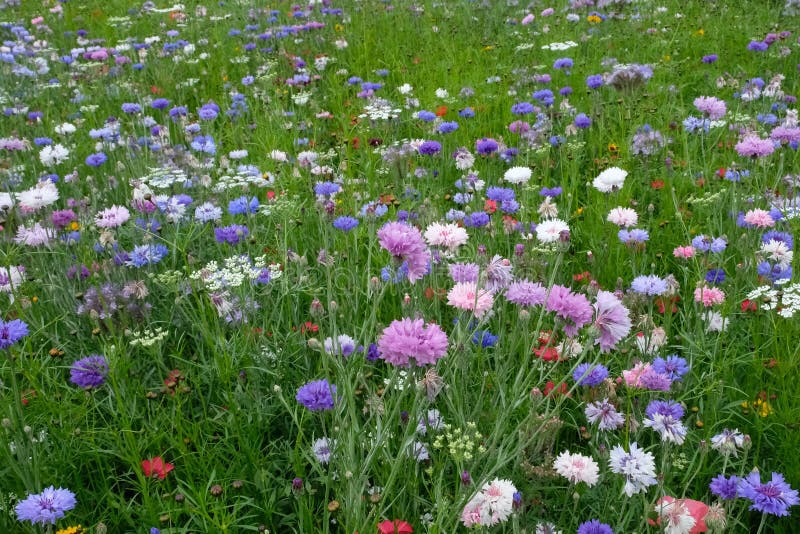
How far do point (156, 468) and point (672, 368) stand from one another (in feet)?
4.70

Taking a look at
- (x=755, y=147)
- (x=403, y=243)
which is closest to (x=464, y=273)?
(x=403, y=243)

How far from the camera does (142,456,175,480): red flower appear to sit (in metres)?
1.75

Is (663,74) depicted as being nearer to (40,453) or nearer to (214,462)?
(214,462)

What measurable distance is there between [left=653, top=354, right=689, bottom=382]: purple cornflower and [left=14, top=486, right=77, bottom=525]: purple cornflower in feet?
4.97

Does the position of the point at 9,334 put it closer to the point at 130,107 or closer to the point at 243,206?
the point at 243,206

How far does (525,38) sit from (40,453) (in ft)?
16.7

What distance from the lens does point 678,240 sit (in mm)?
2922

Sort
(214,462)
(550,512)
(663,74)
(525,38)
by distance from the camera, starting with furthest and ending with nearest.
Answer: (525,38)
(663,74)
(214,462)
(550,512)

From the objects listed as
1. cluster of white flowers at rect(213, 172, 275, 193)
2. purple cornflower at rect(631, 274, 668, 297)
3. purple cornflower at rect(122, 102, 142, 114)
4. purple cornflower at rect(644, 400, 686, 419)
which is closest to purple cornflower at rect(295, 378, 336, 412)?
purple cornflower at rect(644, 400, 686, 419)

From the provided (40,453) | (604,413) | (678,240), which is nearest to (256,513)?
(40,453)

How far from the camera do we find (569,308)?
1559 millimetres

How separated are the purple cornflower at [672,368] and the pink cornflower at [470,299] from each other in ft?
1.87

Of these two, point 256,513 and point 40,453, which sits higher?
point 40,453

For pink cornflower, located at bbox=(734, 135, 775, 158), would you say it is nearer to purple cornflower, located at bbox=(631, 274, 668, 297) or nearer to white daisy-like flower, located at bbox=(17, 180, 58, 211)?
purple cornflower, located at bbox=(631, 274, 668, 297)
